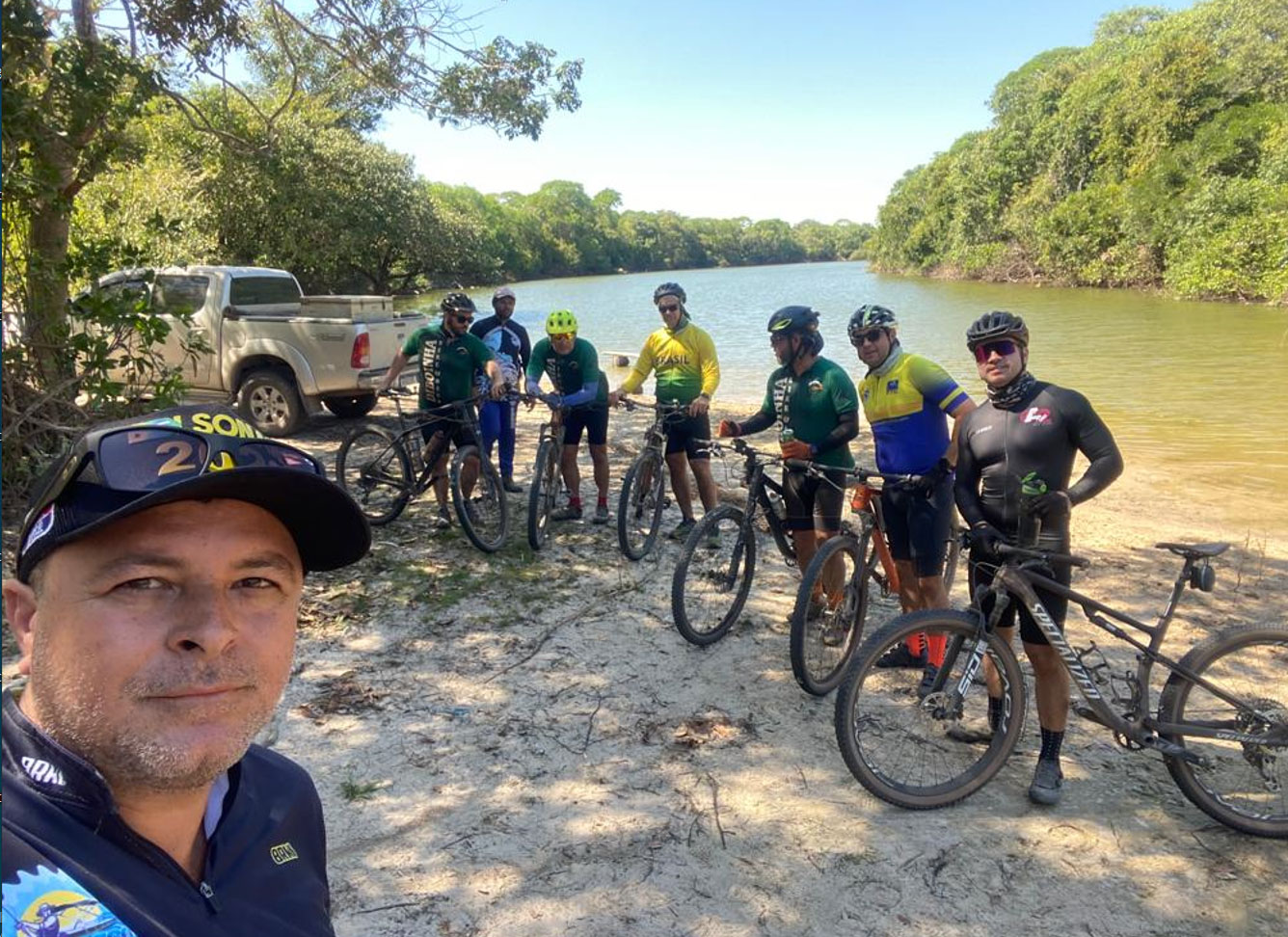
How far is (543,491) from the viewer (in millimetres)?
6988

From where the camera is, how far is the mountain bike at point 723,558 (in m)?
5.18

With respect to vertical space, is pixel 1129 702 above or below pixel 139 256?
below

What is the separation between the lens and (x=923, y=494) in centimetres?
476

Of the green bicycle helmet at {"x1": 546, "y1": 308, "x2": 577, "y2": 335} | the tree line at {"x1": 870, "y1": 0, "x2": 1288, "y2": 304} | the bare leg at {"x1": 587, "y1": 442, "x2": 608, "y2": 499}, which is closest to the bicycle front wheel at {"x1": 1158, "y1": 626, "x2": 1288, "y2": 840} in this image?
the bare leg at {"x1": 587, "y1": 442, "x2": 608, "y2": 499}

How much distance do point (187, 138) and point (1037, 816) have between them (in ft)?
69.9

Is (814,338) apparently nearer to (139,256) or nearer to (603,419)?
(603,419)

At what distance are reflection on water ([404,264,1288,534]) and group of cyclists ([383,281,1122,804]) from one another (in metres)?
6.08

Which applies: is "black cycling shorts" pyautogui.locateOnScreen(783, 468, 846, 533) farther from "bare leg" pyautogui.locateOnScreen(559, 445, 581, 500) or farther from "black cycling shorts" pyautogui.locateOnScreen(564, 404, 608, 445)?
"bare leg" pyautogui.locateOnScreen(559, 445, 581, 500)

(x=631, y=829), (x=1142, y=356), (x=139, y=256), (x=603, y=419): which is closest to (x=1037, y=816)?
(x=631, y=829)

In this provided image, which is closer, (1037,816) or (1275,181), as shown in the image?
(1037,816)

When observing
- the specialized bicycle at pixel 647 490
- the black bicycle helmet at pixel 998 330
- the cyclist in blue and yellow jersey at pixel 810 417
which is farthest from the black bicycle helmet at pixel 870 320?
the specialized bicycle at pixel 647 490

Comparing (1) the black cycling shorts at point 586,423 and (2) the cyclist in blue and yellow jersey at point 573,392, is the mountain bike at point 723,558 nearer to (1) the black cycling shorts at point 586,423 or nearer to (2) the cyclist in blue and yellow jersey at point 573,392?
(2) the cyclist in blue and yellow jersey at point 573,392

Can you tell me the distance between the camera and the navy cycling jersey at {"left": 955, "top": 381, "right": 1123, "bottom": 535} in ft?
11.9

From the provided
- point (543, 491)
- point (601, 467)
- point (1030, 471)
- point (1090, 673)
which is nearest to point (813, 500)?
point (1030, 471)
